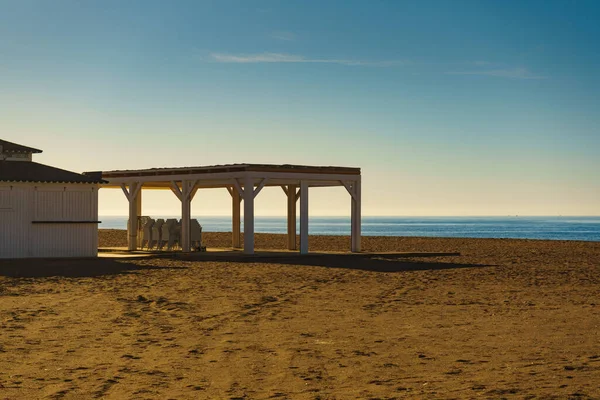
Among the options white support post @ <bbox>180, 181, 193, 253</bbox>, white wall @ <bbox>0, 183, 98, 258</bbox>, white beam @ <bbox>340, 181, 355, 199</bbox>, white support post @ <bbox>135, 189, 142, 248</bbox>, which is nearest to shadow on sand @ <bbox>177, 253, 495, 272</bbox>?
white support post @ <bbox>180, 181, 193, 253</bbox>

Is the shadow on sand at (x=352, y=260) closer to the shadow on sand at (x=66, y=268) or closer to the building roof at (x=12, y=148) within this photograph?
the shadow on sand at (x=66, y=268)

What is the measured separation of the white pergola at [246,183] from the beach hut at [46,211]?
367 centimetres

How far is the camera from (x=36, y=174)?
2517cm

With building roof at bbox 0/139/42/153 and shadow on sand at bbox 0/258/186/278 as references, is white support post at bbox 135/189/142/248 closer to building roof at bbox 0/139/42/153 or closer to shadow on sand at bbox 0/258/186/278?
building roof at bbox 0/139/42/153

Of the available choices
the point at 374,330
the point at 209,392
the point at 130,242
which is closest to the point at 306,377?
the point at 209,392

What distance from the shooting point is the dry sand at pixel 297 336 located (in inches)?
302

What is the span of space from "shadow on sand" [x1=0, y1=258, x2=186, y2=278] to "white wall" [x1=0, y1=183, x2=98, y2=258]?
34.1 inches

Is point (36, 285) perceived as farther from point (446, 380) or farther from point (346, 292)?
point (446, 380)

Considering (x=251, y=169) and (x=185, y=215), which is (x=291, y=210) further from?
(x=251, y=169)

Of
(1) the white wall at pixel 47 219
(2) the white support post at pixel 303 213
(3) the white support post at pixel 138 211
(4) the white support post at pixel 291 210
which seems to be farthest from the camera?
(4) the white support post at pixel 291 210

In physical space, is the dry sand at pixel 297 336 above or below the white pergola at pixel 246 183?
below

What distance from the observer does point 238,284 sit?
1748cm

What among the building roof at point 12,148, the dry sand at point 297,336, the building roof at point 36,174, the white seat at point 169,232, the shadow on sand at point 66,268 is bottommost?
the dry sand at point 297,336

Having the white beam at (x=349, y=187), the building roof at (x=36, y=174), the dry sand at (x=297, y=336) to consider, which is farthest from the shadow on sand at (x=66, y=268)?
the white beam at (x=349, y=187)
